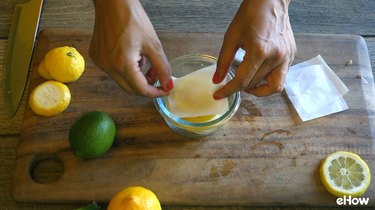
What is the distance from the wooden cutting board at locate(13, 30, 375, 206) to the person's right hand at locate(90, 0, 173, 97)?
0.80 feet

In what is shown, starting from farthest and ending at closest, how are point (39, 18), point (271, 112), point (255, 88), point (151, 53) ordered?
point (39, 18), point (271, 112), point (255, 88), point (151, 53)

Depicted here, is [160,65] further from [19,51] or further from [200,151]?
[19,51]

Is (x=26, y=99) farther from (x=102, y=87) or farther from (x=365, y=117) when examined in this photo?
(x=365, y=117)

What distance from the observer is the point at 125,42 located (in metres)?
0.86

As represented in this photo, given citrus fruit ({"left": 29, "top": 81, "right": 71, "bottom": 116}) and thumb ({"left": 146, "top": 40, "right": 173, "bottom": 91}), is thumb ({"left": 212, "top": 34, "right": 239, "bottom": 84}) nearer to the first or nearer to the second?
thumb ({"left": 146, "top": 40, "right": 173, "bottom": 91})

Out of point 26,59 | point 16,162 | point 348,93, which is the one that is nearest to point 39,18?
point 26,59

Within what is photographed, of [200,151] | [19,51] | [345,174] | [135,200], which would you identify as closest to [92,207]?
[135,200]

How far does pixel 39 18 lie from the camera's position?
132cm

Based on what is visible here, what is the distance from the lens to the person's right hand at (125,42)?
864 millimetres

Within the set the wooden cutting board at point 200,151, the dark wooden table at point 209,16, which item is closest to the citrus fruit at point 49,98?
the wooden cutting board at point 200,151

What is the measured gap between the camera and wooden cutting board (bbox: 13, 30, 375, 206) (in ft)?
3.51

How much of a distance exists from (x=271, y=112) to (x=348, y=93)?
25 centimetres

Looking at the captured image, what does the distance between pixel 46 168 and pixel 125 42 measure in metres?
0.48

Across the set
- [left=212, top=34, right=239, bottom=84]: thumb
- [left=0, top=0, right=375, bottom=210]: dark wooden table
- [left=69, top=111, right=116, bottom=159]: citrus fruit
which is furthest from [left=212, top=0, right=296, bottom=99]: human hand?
[left=0, top=0, right=375, bottom=210]: dark wooden table
